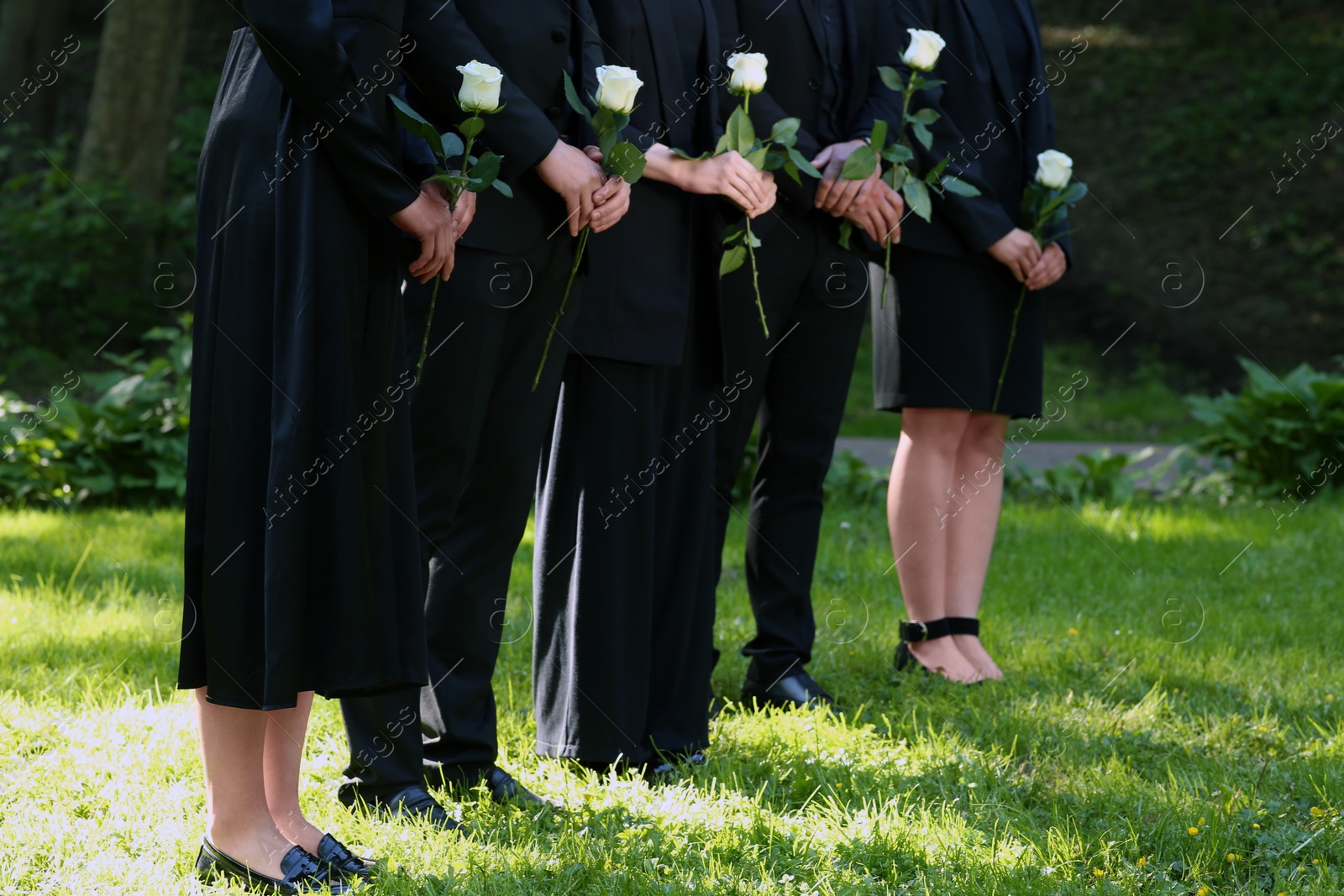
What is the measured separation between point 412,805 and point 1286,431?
552 centimetres

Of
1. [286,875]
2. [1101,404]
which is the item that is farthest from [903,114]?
[1101,404]

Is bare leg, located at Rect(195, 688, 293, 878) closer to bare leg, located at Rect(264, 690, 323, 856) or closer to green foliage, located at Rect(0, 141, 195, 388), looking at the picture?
bare leg, located at Rect(264, 690, 323, 856)

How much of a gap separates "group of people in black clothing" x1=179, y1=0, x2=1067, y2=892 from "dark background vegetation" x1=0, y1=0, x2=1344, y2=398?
21.4 feet

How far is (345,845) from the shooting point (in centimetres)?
239

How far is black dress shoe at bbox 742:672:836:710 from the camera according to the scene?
134 inches

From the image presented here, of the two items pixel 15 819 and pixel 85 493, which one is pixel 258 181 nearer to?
pixel 15 819

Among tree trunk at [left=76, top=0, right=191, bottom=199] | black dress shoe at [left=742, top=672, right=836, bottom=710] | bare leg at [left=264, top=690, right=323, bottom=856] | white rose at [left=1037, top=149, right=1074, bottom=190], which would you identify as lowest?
black dress shoe at [left=742, top=672, right=836, bottom=710]

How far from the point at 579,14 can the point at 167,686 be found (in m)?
2.05

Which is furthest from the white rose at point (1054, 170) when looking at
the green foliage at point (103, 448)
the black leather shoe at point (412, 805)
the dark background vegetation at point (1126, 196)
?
the dark background vegetation at point (1126, 196)

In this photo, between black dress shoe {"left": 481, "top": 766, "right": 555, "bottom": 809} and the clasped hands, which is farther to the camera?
the clasped hands

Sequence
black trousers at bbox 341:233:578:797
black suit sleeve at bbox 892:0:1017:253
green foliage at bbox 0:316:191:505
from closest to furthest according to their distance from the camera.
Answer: black trousers at bbox 341:233:578:797 < black suit sleeve at bbox 892:0:1017:253 < green foliage at bbox 0:316:191:505

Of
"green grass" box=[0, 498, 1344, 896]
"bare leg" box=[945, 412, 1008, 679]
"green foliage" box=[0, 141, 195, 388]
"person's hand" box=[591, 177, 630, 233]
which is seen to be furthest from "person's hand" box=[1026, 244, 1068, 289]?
"green foliage" box=[0, 141, 195, 388]

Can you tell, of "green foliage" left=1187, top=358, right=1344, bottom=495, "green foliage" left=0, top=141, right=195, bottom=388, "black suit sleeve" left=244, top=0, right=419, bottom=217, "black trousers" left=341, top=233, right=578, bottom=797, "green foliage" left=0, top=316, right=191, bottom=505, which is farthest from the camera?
"green foliage" left=0, top=141, right=195, bottom=388

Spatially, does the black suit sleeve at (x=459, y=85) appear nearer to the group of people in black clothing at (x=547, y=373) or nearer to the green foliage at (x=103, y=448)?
the group of people in black clothing at (x=547, y=373)
